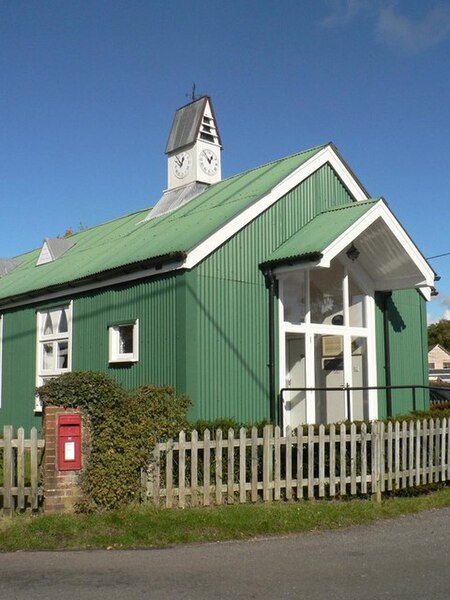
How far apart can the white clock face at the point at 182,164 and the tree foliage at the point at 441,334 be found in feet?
327

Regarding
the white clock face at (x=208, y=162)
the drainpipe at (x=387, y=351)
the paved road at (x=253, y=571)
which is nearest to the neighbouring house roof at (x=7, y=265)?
the white clock face at (x=208, y=162)

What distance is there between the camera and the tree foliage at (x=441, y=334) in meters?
114

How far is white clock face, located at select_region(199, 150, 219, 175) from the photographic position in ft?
62.3

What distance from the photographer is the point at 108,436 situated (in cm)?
950

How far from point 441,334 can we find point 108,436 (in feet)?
369

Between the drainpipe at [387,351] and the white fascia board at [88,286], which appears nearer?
the white fascia board at [88,286]

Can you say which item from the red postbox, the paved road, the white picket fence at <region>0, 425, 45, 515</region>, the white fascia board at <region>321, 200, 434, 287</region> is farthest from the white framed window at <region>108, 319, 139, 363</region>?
the paved road

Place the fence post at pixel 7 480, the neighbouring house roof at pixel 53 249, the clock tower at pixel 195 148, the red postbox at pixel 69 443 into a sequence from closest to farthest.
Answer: the fence post at pixel 7 480
the red postbox at pixel 69 443
the clock tower at pixel 195 148
the neighbouring house roof at pixel 53 249

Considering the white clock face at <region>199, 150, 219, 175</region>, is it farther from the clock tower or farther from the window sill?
the window sill

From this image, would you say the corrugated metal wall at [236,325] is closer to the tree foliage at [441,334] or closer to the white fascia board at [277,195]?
the white fascia board at [277,195]

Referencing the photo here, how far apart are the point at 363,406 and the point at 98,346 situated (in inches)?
229

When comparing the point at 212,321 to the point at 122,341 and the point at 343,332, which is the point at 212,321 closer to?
the point at 122,341

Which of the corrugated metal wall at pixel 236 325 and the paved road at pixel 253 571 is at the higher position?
the corrugated metal wall at pixel 236 325

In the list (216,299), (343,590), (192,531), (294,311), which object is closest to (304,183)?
(294,311)
